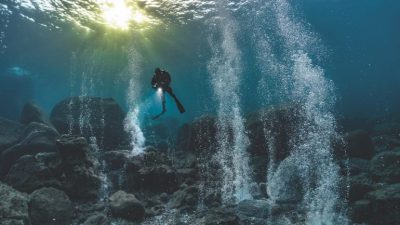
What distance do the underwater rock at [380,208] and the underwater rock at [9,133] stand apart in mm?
17666

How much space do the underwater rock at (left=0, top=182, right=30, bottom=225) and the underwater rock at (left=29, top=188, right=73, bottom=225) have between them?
29.9 inches

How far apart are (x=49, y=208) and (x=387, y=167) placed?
11.0 metres

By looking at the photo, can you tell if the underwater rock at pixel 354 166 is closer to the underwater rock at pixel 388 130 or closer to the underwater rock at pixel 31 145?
the underwater rock at pixel 388 130

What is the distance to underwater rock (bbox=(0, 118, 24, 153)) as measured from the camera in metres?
17.8

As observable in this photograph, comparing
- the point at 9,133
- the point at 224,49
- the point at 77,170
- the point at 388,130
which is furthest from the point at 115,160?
the point at 224,49

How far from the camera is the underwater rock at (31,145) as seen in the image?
15838 mm

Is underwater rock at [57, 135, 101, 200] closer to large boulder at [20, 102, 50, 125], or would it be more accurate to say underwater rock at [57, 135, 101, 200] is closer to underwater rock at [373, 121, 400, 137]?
large boulder at [20, 102, 50, 125]

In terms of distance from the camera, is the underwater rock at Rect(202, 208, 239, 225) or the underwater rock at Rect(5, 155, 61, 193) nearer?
the underwater rock at Rect(202, 208, 239, 225)

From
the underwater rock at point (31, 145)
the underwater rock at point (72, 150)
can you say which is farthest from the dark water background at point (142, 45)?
the underwater rock at point (72, 150)

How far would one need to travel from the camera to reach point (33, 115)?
2122cm

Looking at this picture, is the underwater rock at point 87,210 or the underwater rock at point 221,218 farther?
the underwater rock at point 87,210

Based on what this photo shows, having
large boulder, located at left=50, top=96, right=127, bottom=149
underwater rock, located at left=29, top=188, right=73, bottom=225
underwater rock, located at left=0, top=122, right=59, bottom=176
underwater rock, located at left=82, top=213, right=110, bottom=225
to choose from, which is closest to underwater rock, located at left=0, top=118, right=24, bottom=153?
underwater rock, located at left=0, top=122, right=59, bottom=176

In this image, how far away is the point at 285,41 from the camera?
146 ft

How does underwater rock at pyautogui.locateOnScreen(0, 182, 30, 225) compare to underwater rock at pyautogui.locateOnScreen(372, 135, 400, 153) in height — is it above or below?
below
